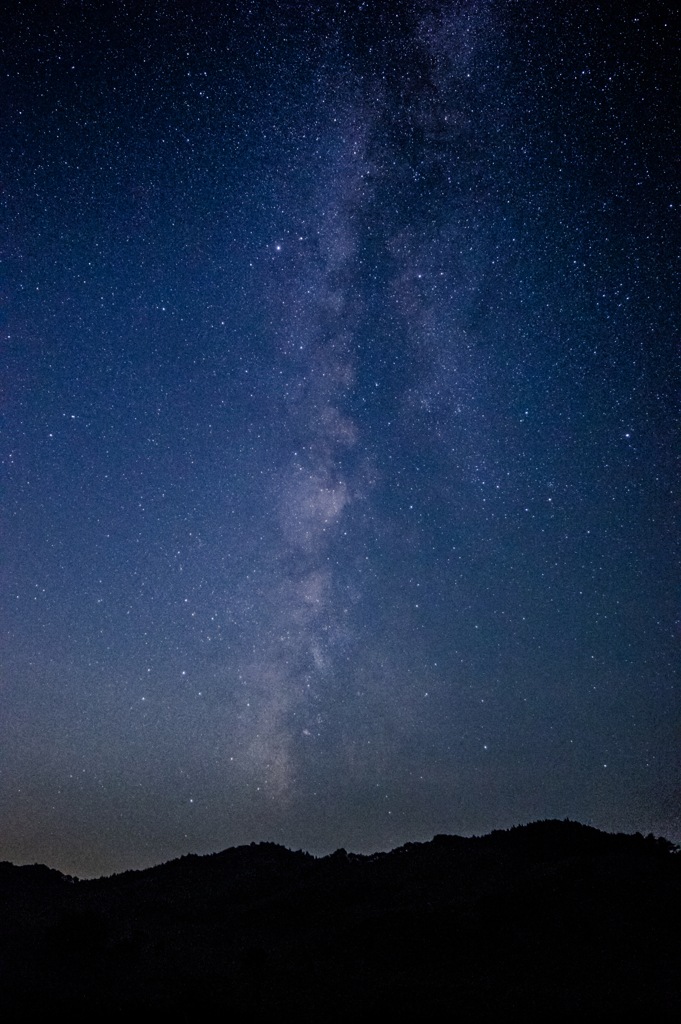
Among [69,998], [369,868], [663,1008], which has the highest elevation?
[369,868]

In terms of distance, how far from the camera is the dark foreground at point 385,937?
13594mm

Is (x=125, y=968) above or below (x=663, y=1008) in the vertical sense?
above

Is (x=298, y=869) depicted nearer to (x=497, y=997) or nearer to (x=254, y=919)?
(x=254, y=919)

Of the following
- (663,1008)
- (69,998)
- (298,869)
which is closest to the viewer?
(663,1008)

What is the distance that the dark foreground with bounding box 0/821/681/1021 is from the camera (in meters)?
13.6

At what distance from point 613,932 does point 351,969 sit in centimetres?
683

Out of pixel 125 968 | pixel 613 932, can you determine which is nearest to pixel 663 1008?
pixel 613 932

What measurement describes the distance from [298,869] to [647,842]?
46.1ft

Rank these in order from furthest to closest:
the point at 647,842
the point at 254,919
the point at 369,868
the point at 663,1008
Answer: the point at 369,868 < the point at 647,842 < the point at 254,919 < the point at 663,1008

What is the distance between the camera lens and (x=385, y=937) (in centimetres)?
1847

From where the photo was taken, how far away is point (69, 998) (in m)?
14.4

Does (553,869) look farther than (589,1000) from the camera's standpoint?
Yes

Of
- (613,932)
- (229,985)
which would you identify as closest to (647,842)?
(613,932)

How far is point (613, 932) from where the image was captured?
1714 centimetres
